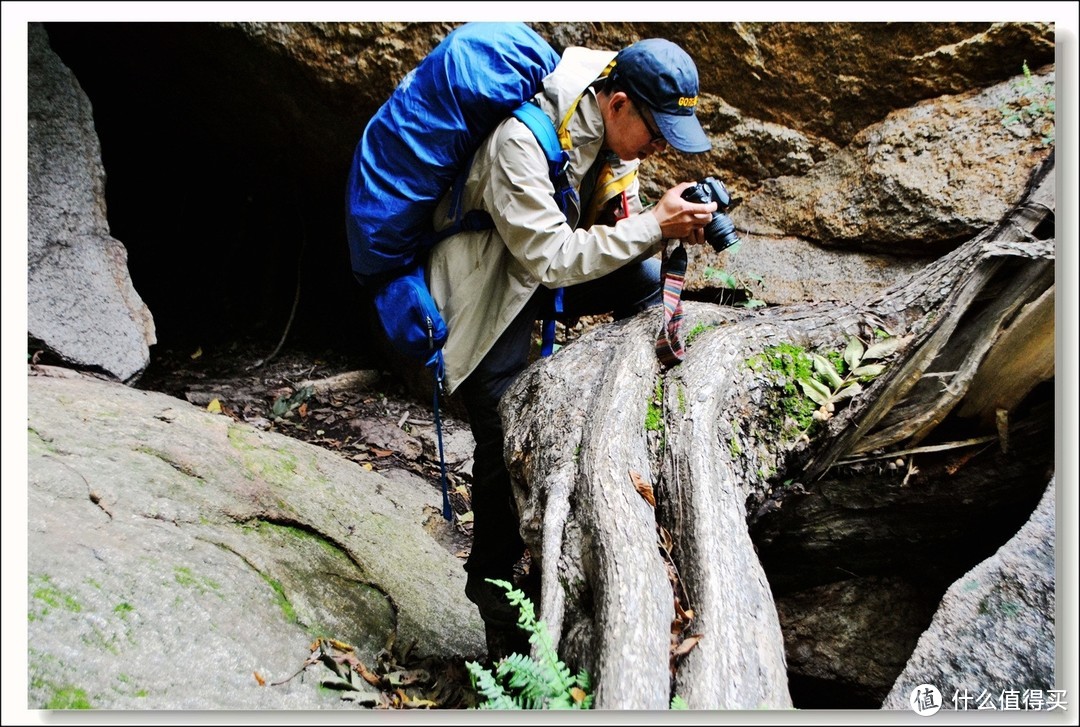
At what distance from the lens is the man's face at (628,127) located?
2.69 meters

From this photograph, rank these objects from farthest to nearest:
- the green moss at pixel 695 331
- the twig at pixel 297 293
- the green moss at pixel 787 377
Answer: the twig at pixel 297 293 → the green moss at pixel 695 331 → the green moss at pixel 787 377

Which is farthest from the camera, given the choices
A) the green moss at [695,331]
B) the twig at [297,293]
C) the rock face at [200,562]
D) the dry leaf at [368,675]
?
the twig at [297,293]

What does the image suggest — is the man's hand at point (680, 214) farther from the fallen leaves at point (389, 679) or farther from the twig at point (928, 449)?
the fallen leaves at point (389, 679)

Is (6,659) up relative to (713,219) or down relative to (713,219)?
down

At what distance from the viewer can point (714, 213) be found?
2.73 metres

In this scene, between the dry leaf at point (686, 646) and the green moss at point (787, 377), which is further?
the green moss at point (787, 377)

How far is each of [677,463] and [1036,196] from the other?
150 cm

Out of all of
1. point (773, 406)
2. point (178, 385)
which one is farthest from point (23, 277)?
point (178, 385)

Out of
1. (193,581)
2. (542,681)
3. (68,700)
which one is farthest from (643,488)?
(68,700)

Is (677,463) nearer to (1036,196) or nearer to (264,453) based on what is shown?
(1036,196)

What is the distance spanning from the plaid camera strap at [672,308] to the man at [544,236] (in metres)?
0.10

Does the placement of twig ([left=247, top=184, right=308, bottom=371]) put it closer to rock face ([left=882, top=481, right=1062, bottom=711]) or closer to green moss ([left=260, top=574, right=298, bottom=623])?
green moss ([left=260, top=574, right=298, bottom=623])

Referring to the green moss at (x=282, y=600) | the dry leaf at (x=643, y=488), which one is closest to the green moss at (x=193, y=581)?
the green moss at (x=282, y=600)

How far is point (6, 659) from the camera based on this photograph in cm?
209
